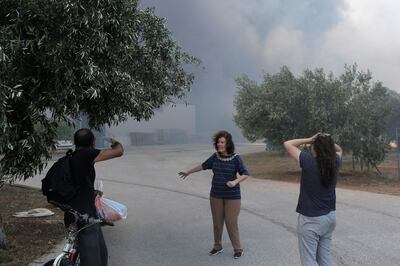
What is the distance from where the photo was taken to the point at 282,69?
19.0 meters

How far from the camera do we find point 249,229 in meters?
8.81

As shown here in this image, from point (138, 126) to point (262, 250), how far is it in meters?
61.7

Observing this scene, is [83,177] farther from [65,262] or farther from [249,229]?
[249,229]

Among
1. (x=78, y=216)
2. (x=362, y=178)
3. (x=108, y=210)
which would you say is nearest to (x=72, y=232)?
(x=78, y=216)

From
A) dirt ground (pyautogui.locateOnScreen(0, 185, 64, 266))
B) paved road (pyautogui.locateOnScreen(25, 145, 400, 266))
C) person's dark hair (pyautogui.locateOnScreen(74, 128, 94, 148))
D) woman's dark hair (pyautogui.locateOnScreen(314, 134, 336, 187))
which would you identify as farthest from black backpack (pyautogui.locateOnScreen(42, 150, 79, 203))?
paved road (pyautogui.locateOnScreen(25, 145, 400, 266))

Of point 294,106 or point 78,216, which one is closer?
point 78,216

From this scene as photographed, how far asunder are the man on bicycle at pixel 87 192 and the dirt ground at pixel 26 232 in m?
2.22

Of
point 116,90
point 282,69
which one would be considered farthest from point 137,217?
point 282,69

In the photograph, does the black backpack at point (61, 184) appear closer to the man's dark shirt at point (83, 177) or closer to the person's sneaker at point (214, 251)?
the man's dark shirt at point (83, 177)

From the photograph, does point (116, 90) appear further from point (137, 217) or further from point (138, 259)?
point (137, 217)

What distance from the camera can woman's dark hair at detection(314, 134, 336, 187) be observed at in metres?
4.55

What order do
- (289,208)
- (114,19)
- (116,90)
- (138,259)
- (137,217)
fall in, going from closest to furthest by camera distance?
(114,19), (116,90), (138,259), (137,217), (289,208)

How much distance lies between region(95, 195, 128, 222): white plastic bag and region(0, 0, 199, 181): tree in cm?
97

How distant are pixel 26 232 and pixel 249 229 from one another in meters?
3.63
